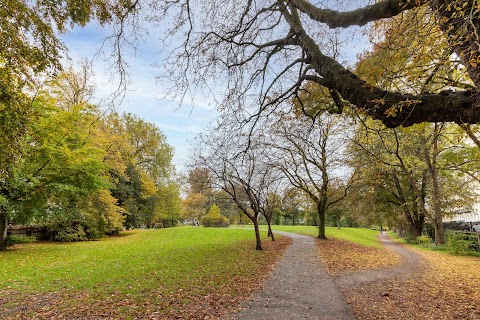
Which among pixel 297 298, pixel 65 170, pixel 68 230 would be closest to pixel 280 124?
pixel 297 298

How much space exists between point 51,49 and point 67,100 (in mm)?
17924

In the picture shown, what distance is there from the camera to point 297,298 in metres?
6.75

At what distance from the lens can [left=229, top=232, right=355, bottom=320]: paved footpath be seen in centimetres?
563

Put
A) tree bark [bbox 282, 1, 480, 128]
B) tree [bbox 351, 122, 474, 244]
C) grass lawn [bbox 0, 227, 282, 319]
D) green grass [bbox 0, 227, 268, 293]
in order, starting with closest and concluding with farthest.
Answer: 1. tree bark [bbox 282, 1, 480, 128]
2. grass lawn [bbox 0, 227, 282, 319]
3. green grass [bbox 0, 227, 268, 293]
4. tree [bbox 351, 122, 474, 244]

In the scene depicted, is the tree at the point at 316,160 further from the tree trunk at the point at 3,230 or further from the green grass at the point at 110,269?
the tree trunk at the point at 3,230

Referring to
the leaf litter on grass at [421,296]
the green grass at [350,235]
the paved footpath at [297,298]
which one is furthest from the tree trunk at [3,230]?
the green grass at [350,235]

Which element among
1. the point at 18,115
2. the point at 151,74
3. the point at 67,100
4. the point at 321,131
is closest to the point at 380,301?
the point at 151,74

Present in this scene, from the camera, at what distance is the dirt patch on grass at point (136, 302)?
222 inches

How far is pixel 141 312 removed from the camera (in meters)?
5.75

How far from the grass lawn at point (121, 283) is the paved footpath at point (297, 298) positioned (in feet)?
2.27

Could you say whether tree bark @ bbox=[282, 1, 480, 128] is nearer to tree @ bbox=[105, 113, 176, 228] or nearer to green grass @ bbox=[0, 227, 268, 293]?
green grass @ bbox=[0, 227, 268, 293]

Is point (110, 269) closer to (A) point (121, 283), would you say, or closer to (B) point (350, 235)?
(A) point (121, 283)

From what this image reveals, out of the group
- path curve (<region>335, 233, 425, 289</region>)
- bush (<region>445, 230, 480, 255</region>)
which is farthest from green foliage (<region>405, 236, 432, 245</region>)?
path curve (<region>335, 233, 425, 289</region>)

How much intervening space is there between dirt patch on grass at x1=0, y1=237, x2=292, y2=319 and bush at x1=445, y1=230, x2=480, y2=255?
13994mm
